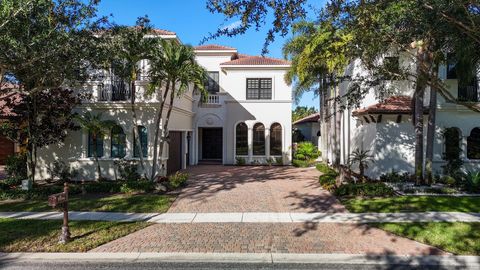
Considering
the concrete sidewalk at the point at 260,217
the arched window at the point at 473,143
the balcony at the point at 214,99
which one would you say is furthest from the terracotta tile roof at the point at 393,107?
the balcony at the point at 214,99

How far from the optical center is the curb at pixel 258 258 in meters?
7.18

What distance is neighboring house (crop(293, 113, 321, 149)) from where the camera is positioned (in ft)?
117

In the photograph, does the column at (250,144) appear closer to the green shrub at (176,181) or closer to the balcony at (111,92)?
the green shrub at (176,181)

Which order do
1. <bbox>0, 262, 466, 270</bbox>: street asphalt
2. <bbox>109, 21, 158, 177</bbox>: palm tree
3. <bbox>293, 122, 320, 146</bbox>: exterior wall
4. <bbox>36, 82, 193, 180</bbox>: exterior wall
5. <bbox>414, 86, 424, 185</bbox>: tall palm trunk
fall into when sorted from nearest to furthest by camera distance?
<bbox>0, 262, 466, 270</bbox>: street asphalt → <bbox>109, 21, 158, 177</bbox>: palm tree → <bbox>414, 86, 424, 185</bbox>: tall palm trunk → <bbox>36, 82, 193, 180</bbox>: exterior wall → <bbox>293, 122, 320, 146</bbox>: exterior wall

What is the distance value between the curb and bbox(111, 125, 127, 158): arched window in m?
9.69

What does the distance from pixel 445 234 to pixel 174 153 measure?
14610 millimetres

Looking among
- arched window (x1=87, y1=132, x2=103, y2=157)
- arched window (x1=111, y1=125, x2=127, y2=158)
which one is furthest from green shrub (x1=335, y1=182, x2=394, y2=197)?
arched window (x1=87, y1=132, x2=103, y2=157)

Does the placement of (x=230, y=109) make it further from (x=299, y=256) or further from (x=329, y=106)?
(x=299, y=256)

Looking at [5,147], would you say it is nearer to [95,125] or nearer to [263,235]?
[95,125]

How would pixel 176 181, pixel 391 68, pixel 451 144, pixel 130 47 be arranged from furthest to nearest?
pixel 451 144 → pixel 176 181 → pixel 130 47 → pixel 391 68

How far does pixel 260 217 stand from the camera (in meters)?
10.5

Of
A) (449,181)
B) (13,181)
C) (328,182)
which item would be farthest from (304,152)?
(13,181)

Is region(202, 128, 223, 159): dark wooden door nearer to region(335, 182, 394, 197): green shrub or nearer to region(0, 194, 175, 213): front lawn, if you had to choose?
region(0, 194, 175, 213): front lawn

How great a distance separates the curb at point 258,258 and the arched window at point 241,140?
18428 mm
